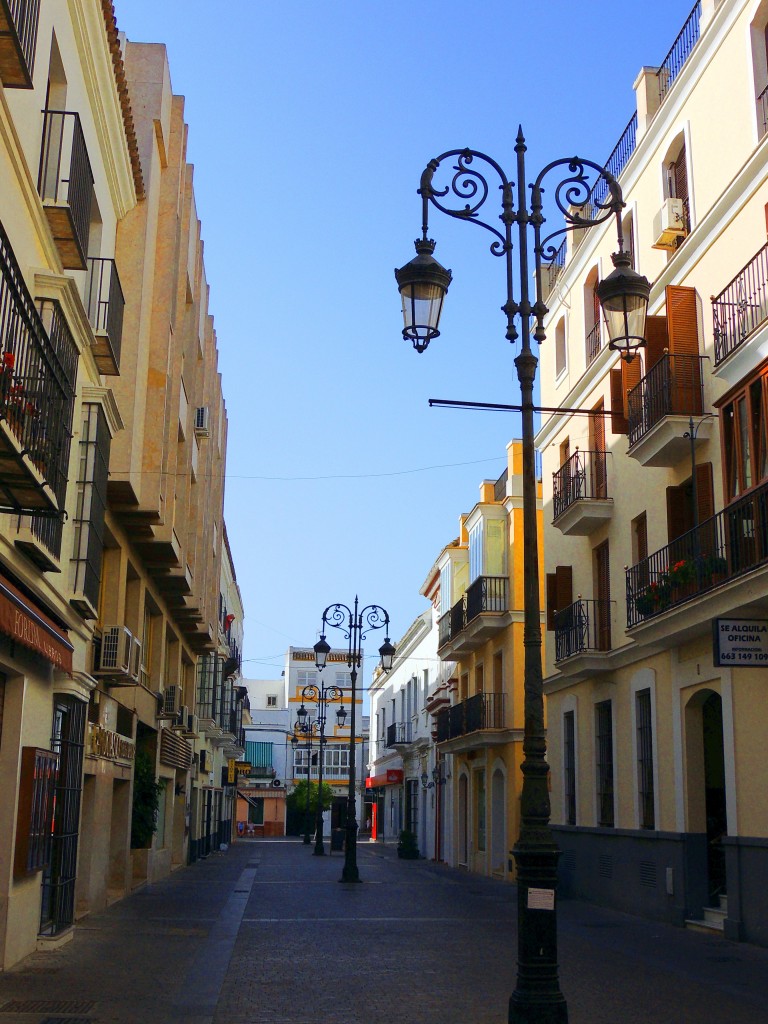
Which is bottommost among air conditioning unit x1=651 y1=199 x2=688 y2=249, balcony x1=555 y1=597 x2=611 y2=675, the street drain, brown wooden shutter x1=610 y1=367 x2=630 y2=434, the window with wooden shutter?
the street drain

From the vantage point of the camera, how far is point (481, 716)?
29844 millimetres

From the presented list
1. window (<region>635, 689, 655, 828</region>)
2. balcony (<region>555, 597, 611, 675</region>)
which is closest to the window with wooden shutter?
balcony (<region>555, 597, 611, 675</region>)

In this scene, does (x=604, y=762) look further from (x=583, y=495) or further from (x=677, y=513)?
(x=677, y=513)

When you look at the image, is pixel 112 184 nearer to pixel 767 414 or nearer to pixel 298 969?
pixel 767 414

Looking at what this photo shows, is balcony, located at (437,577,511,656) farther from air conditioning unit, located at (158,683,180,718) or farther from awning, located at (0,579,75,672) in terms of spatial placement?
awning, located at (0,579,75,672)

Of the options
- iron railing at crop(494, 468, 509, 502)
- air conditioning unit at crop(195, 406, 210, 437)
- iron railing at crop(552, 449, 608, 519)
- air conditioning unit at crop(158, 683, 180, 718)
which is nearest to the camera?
iron railing at crop(552, 449, 608, 519)

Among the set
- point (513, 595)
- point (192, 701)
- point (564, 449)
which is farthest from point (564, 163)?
point (192, 701)

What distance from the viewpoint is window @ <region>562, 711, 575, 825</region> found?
22.8 meters

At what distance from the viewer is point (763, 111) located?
49.4 ft

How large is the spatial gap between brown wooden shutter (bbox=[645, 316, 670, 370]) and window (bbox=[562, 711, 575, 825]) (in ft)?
28.4

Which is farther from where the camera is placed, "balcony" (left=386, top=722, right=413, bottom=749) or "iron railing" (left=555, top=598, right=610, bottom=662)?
"balcony" (left=386, top=722, right=413, bottom=749)

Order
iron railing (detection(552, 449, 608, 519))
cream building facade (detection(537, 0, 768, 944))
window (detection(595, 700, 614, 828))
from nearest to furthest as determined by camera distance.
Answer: cream building facade (detection(537, 0, 768, 944)) → window (detection(595, 700, 614, 828)) → iron railing (detection(552, 449, 608, 519))

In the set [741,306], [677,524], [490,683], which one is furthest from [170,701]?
[741,306]

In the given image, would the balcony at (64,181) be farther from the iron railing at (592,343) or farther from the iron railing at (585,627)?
the iron railing at (585,627)
